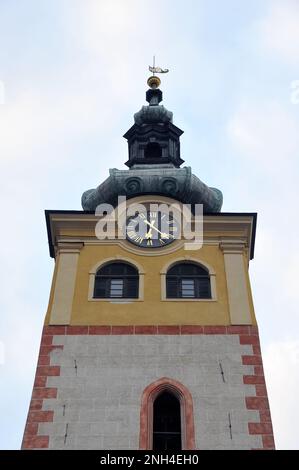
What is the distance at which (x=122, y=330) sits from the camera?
20.0 metres

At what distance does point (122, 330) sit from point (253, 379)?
303 centimetres

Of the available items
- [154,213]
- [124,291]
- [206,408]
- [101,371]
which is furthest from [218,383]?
[154,213]

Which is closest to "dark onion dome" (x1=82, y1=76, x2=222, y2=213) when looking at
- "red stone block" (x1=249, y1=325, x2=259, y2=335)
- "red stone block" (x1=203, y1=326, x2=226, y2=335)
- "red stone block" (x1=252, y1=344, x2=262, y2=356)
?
"red stone block" (x1=203, y1=326, x2=226, y2=335)

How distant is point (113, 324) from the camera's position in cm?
2020

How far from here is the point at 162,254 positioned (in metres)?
22.5

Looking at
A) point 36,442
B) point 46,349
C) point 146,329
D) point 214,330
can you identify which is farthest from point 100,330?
point 36,442

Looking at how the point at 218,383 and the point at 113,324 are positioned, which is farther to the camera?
the point at 113,324

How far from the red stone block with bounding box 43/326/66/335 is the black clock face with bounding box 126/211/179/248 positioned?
362 centimetres
